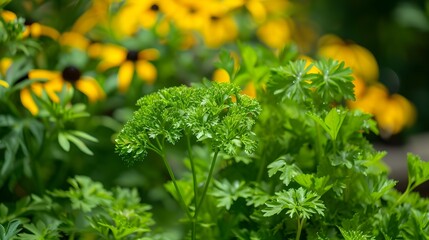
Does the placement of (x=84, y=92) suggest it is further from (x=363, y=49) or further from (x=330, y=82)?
(x=363, y=49)

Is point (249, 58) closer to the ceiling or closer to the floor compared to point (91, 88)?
closer to the ceiling

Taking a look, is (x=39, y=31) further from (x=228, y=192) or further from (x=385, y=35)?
(x=385, y=35)

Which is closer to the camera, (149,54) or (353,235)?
(353,235)

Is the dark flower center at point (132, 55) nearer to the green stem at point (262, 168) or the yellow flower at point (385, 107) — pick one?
the green stem at point (262, 168)

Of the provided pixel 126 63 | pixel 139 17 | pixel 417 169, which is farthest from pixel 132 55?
pixel 417 169

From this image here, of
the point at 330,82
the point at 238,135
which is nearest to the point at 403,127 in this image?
the point at 330,82

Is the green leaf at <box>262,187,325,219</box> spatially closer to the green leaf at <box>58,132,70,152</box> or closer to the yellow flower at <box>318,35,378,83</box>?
the green leaf at <box>58,132,70,152</box>

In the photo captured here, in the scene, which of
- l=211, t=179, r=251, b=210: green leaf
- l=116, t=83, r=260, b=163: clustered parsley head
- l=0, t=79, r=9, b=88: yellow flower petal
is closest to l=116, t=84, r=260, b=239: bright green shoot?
l=116, t=83, r=260, b=163: clustered parsley head
